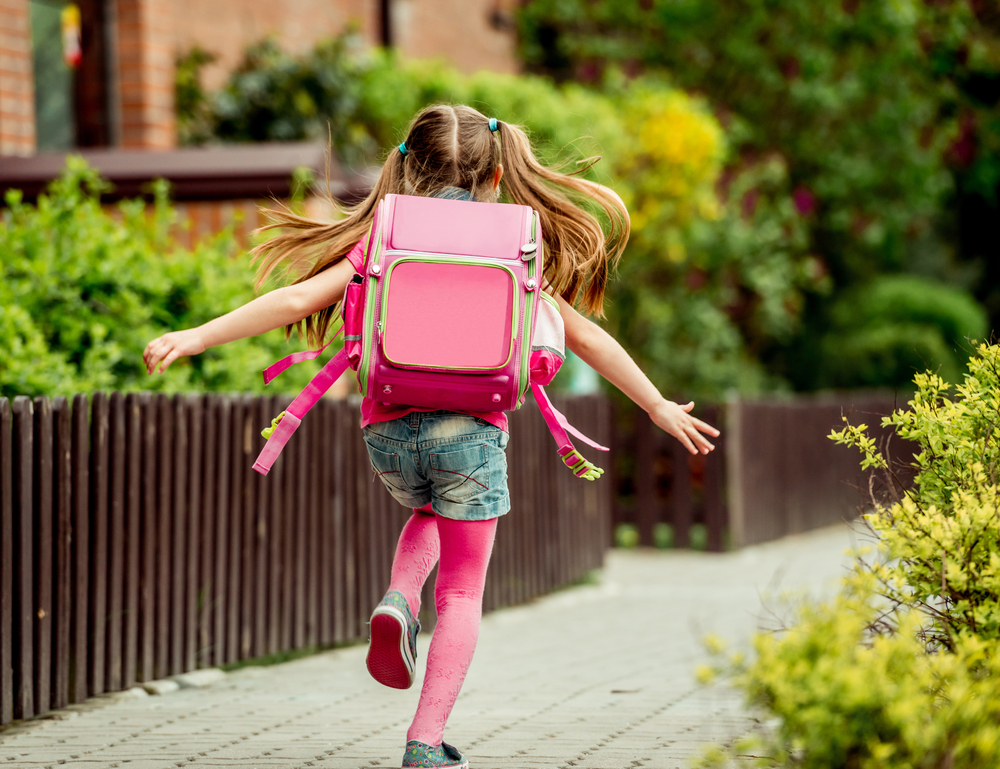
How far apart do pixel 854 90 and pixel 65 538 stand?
46.2ft

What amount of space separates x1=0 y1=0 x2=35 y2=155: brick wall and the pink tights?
19.8 feet

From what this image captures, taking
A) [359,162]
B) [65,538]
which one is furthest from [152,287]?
[359,162]

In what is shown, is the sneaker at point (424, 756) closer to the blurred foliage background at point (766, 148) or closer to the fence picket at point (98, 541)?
the fence picket at point (98, 541)

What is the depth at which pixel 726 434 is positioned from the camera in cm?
1116

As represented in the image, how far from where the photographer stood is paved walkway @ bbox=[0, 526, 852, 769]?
3.49m

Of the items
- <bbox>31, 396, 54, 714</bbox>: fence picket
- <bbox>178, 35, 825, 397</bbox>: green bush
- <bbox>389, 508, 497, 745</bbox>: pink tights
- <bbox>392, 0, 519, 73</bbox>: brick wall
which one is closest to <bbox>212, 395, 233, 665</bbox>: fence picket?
<bbox>31, 396, 54, 714</bbox>: fence picket

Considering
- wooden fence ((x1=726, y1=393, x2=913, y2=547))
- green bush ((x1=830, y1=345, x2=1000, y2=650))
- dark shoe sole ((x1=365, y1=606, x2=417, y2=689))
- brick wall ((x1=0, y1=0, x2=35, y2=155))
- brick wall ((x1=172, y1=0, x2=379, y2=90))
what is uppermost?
brick wall ((x1=172, y1=0, x2=379, y2=90))

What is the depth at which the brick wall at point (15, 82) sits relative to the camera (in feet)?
26.2

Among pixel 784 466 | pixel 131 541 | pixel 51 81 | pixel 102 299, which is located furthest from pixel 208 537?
pixel 784 466

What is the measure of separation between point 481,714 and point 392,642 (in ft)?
4.51

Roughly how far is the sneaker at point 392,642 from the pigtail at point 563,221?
947mm

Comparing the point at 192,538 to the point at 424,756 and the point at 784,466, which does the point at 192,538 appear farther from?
the point at 784,466

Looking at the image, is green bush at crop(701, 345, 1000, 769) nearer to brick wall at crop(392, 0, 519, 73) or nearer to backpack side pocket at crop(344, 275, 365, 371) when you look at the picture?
backpack side pocket at crop(344, 275, 365, 371)

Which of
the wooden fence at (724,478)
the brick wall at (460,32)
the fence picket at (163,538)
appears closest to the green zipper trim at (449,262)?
the fence picket at (163,538)
